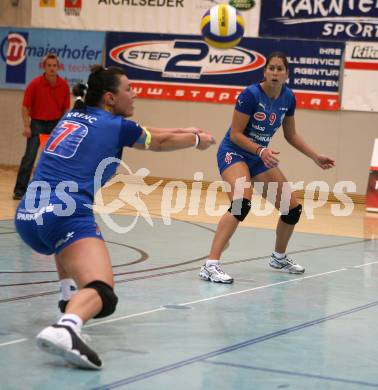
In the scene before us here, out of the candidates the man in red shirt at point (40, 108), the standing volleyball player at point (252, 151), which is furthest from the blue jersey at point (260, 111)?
the man in red shirt at point (40, 108)

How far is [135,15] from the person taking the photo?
18047 mm

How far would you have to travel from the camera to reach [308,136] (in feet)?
55.8

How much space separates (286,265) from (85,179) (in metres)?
3.83

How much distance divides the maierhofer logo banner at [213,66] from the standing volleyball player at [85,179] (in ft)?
37.6

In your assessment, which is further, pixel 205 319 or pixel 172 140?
pixel 205 319

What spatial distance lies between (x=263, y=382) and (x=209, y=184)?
42.4 feet

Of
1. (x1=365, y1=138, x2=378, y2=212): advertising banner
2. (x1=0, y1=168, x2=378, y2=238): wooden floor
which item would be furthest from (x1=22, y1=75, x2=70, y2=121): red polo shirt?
(x1=365, y1=138, x2=378, y2=212): advertising banner

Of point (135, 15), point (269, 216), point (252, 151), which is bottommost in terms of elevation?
point (269, 216)

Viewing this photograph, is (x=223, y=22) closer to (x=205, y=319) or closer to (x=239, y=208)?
(x=239, y=208)

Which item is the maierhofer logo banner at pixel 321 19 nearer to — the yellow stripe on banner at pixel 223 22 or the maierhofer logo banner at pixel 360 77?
the maierhofer logo banner at pixel 360 77

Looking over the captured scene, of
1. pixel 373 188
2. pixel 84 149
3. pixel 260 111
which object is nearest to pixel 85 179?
pixel 84 149

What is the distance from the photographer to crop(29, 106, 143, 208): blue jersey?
5.46 meters

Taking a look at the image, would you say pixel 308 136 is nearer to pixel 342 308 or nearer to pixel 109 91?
pixel 342 308

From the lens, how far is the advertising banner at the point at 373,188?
15102 millimetres
